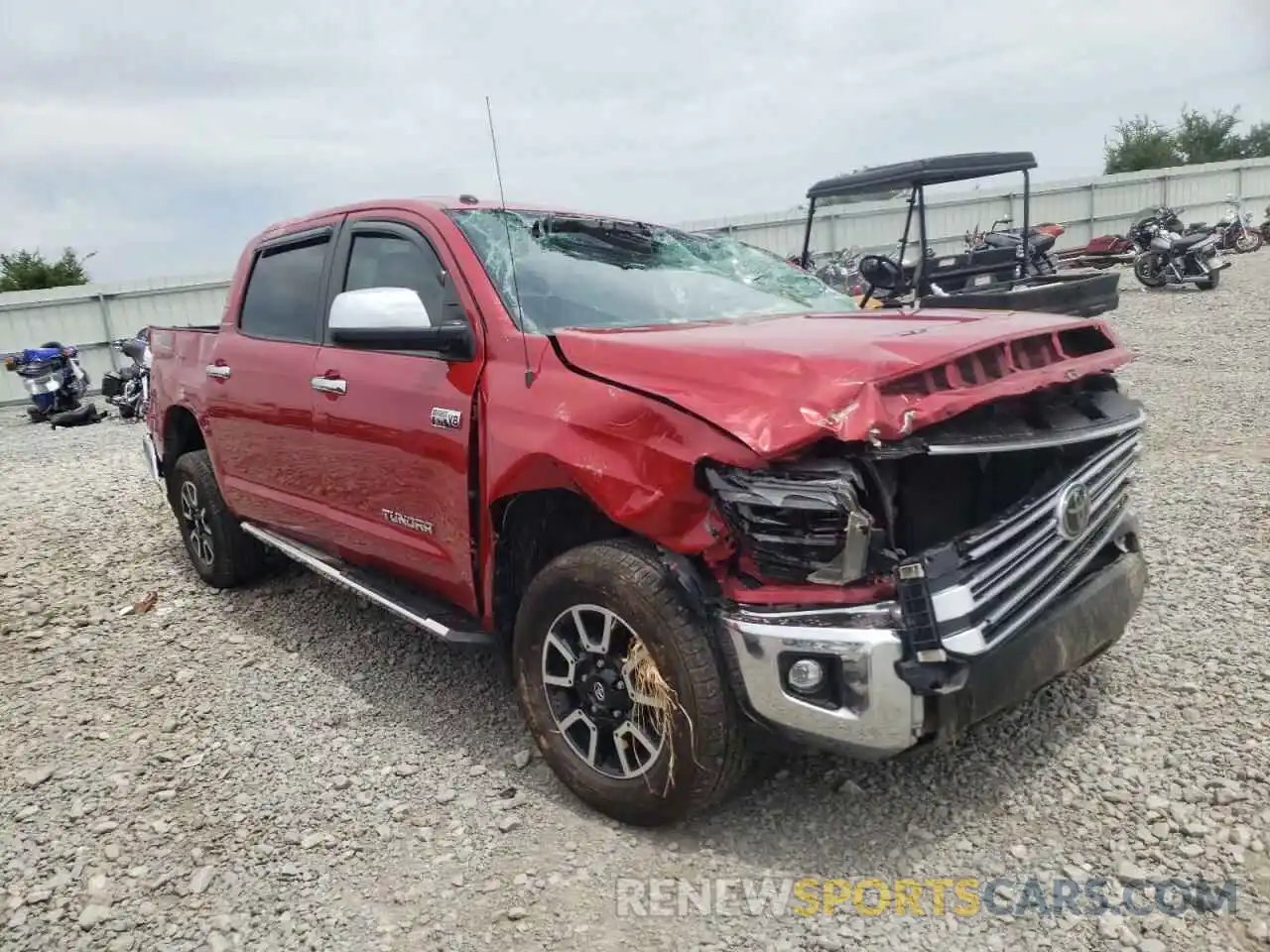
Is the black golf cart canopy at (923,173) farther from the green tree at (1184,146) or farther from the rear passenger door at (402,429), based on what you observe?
the green tree at (1184,146)

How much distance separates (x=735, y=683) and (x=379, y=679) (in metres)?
2.05

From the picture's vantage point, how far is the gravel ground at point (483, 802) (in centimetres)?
246

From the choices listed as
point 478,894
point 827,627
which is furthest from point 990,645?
point 478,894

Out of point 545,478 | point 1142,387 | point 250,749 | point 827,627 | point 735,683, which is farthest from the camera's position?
point 1142,387

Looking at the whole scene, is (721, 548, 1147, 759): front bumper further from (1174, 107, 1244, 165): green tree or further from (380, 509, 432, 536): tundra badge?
(1174, 107, 1244, 165): green tree

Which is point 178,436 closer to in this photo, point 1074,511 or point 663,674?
point 663,674

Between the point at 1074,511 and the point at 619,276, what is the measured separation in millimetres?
1793

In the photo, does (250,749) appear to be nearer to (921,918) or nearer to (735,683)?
(735,683)

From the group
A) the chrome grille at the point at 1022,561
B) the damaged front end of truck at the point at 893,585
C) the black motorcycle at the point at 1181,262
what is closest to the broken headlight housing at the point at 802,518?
the damaged front end of truck at the point at 893,585

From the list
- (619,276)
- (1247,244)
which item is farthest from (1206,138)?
(619,276)

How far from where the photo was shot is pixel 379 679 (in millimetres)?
3963

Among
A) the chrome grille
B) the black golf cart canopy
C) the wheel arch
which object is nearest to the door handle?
the wheel arch

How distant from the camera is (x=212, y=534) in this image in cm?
504

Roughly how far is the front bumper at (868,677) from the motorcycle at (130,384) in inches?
460
